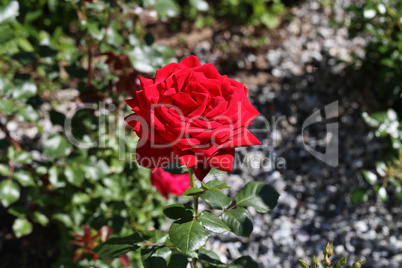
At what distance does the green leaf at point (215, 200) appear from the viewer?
1.04 metres

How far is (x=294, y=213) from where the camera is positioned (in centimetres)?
247

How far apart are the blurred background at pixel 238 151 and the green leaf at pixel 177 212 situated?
575 mm

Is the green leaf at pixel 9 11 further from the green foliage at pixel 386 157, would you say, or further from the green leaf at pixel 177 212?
the green foliage at pixel 386 157

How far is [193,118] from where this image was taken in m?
0.83

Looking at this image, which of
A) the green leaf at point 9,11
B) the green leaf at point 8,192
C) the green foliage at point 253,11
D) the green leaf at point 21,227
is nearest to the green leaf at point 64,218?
the green leaf at point 21,227

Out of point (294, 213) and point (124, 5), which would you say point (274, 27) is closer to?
point (294, 213)

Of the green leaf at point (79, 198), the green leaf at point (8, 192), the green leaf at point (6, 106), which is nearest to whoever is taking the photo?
the green leaf at point (6, 106)

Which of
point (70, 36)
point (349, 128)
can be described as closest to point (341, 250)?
point (349, 128)

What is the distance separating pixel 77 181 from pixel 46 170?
19 cm

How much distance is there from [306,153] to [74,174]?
1.78 meters

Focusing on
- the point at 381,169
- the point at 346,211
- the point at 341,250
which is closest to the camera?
the point at 381,169

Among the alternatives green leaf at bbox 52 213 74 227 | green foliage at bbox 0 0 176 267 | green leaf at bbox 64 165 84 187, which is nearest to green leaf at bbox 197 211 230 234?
green foliage at bbox 0 0 176 267

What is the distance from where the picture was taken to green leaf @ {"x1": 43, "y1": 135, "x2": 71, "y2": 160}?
5.26 ft

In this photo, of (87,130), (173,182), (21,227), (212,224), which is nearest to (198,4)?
(87,130)
